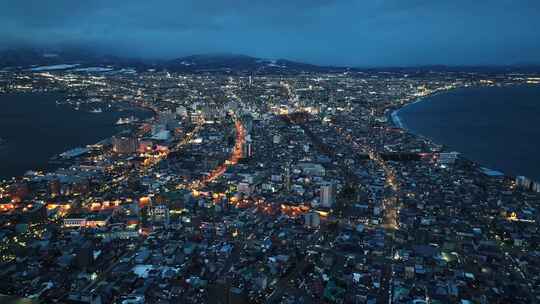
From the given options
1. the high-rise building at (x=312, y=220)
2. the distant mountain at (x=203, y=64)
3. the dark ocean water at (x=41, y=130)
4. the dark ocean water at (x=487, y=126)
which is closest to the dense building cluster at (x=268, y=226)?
the high-rise building at (x=312, y=220)

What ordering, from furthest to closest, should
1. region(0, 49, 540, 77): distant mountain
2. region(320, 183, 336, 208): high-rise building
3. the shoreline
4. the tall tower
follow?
region(0, 49, 540, 77): distant mountain, the shoreline, the tall tower, region(320, 183, 336, 208): high-rise building

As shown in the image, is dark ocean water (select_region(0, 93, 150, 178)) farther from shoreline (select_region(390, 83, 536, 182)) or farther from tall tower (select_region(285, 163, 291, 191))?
shoreline (select_region(390, 83, 536, 182))

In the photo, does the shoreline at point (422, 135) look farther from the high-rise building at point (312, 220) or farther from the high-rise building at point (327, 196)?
the high-rise building at point (312, 220)

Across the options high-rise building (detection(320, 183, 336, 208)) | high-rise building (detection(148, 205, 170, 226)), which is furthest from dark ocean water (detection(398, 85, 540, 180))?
high-rise building (detection(148, 205, 170, 226))

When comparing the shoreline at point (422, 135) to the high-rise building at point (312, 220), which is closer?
the high-rise building at point (312, 220)

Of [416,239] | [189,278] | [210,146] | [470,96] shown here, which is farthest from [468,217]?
[470,96]

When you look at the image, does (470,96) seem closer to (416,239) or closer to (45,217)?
(416,239)

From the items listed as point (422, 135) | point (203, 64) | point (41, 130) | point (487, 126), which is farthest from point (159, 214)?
point (203, 64)
